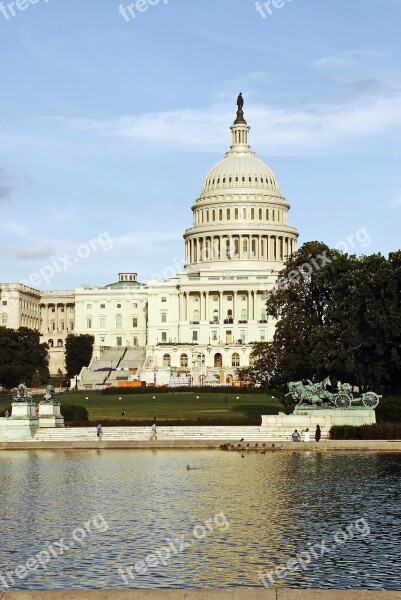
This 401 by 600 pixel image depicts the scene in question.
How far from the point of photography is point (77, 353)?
18325 centimetres

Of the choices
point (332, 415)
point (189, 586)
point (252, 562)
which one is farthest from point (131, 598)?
point (332, 415)

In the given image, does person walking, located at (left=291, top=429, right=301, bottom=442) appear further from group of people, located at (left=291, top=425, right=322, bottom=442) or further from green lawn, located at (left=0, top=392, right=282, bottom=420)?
green lawn, located at (left=0, top=392, right=282, bottom=420)

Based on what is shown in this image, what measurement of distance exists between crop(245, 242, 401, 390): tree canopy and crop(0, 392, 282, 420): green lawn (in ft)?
15.4

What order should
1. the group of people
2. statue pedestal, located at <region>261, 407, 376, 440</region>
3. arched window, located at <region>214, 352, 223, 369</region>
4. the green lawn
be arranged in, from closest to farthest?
the group of people < statue pedestal, located at <region>261, 407, 376, 440</region> < the green lawn < arched window, located at <region>214, 352, 223, 369</region>

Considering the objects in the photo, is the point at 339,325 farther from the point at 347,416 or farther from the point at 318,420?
the point at 318,420

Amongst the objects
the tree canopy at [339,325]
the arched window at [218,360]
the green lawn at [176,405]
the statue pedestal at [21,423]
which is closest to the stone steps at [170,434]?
the statue pedestal at [21,423]

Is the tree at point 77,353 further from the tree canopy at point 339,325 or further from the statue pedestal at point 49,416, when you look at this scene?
the statue pedestal at point 49,416

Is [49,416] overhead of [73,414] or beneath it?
beneath

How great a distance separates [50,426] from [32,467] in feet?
66.7

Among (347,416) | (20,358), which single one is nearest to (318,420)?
(347,416)

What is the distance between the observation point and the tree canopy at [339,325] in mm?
72125

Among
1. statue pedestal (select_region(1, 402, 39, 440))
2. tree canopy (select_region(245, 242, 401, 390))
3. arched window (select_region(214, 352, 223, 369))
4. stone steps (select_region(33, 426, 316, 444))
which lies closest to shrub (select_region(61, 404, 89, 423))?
statue pedestal (select_region(1, 402, 39, 440))

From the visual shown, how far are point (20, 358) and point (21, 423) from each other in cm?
7121

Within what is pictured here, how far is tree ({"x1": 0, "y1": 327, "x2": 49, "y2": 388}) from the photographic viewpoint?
5172 inches
